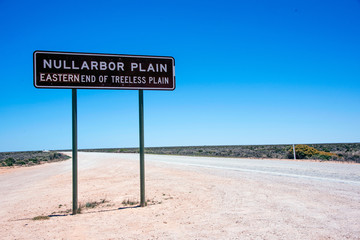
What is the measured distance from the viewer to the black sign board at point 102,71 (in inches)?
257

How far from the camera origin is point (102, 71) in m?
6.90

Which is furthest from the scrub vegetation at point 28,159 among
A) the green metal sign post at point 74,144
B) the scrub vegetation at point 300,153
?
Answer: the green metal sign post at point 74,144

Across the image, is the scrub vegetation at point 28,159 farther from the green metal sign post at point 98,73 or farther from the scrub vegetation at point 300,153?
the green metal sign post at point 98,73

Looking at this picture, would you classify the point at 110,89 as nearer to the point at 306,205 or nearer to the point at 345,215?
the point at 306,205

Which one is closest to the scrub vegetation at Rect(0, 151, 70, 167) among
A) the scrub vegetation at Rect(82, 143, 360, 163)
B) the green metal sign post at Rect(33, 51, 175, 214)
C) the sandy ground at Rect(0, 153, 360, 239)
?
the scrub vegetation at Rect(82, 143, 360, 163)

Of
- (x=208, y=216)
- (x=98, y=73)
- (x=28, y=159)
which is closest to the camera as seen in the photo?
(x=208, y=216)

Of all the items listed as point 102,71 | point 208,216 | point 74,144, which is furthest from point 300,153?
point 74,144

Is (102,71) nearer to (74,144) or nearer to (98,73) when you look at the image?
(98,73)

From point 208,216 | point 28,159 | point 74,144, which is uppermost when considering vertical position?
point 74,144

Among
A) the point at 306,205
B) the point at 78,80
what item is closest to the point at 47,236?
the point at 78,80

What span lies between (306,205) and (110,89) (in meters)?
5.10

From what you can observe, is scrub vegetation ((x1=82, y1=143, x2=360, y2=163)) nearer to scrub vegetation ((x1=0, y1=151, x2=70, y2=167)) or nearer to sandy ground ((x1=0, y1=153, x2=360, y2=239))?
sandy ground ((x1=0, y1=153, x2=360, y2=239))

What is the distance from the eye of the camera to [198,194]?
8430mm

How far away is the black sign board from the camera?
654 cm
